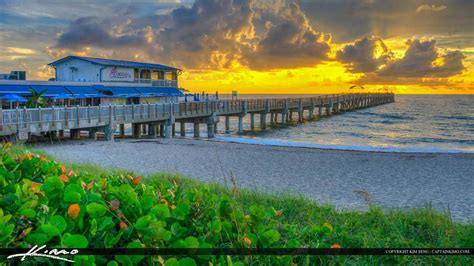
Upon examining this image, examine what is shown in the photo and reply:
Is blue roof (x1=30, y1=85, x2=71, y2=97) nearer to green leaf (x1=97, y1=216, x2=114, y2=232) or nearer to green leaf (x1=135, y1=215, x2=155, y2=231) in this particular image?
green leaf (x1=97, y1=216, x2=114, y2=232)

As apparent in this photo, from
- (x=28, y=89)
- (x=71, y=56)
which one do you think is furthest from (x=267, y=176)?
(x=71, y=56)

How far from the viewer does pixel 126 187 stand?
8.77ft

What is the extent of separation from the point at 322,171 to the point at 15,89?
79.0ft

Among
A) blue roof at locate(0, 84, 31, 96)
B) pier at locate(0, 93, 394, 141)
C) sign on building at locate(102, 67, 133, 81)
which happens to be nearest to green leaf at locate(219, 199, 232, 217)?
pier at locate(0, 93, 394, 141)

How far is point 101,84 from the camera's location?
40.2 meters

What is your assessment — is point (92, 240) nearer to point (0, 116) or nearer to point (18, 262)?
point (18, 262)

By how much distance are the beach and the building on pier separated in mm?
9124

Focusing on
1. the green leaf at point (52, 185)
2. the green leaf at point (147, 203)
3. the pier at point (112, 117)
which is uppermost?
the green leaf at point (52, 185)

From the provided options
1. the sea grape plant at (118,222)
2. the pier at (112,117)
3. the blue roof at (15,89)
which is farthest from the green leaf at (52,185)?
the blue roof at (15,89)

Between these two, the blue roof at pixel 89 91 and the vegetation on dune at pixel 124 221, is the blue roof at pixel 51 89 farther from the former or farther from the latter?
the vegetation on dune at pixel 124 221

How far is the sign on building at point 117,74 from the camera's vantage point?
43.0m

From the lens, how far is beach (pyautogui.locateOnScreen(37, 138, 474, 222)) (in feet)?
42.2

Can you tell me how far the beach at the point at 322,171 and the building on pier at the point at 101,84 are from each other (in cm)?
912

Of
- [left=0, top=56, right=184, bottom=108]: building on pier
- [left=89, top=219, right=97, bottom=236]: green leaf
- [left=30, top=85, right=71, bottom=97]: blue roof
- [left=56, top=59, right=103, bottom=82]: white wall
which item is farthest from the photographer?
[left=56, top=59, right=103, bottom=82]: white wall
